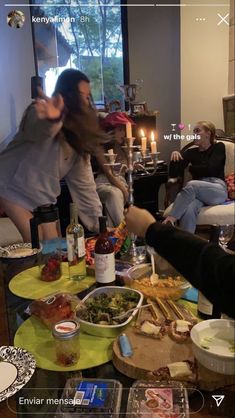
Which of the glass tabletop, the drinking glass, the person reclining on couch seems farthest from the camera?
the drinking glass

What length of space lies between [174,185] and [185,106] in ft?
0.70

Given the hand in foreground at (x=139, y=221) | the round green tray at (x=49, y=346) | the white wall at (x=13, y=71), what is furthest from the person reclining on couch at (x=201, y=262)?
the white wall at (x=13, y=71)

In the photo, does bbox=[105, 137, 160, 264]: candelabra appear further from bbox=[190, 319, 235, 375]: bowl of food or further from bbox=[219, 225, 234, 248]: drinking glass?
bbox=[190, 319, 235, 375]: bowl of food

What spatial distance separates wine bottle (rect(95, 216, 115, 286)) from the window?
34cm

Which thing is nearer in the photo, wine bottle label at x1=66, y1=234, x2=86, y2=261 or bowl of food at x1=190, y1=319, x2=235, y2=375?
bowl of food at x1=190, y1=319, x2=235, y2=375

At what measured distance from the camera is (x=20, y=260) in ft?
4.07

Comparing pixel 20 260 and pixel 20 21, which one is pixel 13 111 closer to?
pixel 20 21

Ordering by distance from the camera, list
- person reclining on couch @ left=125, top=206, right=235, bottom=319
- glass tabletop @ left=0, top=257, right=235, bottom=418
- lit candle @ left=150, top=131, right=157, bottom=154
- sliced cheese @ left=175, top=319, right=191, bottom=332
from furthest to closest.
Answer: lit candle @ left=150, top=131, right=157, bottom=154, sliced cheese @ left=175, top=319, right=191, bottom=332, glass tabletop @ left=0, top=257, right=235, bottom=418, person reclining on couch @ left=125, top=206, right=235, bottom=319

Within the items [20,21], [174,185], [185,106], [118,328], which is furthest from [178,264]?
[20,21]

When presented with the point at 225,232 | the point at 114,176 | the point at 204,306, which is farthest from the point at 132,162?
the point at 204,306

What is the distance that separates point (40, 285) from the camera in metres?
1.06

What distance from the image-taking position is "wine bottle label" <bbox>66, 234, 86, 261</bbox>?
1063 mm

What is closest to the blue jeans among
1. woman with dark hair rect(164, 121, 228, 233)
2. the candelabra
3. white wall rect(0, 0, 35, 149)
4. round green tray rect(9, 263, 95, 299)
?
woman with dark hair rect(164, 121, 228, 233)

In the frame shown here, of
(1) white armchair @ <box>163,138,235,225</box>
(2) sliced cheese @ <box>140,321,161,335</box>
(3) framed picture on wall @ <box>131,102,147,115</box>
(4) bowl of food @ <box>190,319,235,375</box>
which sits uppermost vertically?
(3) framed picture on wall @ <box>131,102,147,115</box>
